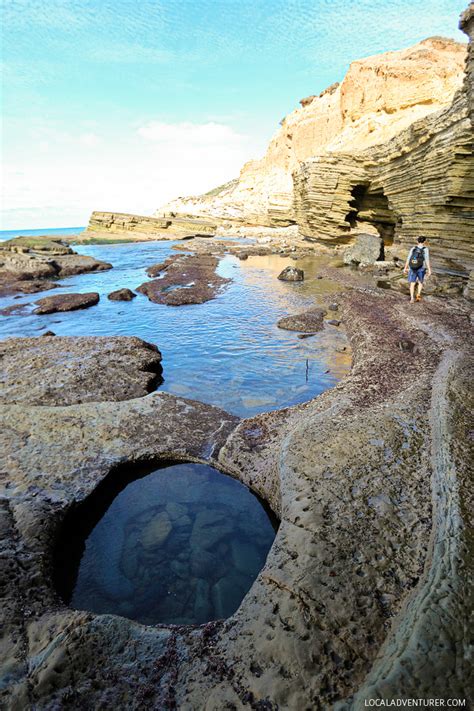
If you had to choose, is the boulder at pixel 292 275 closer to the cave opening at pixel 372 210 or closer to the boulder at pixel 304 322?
the boulder at pixel 304 322

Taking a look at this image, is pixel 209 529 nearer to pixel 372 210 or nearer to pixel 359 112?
pixel 372 210

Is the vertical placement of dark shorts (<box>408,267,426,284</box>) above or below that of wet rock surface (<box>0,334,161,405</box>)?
above

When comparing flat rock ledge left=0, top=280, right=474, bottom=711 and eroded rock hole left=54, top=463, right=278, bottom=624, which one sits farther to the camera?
eroded rock hole left=54, top=463, right=278, bottom=624

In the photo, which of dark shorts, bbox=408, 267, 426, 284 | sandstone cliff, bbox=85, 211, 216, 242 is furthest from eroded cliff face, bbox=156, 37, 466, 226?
dark shorts, bbox=408, 267, 426, 284

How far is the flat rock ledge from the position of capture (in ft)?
6.73

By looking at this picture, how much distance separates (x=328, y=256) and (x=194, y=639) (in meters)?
28.3

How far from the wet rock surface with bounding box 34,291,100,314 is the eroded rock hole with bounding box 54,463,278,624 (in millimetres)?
11134

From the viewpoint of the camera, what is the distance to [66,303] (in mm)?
14125

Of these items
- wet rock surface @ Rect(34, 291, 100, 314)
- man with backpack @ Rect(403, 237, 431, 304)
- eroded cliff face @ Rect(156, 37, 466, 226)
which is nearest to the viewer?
man with backpack @ Rect(403, 237, 431, 304)

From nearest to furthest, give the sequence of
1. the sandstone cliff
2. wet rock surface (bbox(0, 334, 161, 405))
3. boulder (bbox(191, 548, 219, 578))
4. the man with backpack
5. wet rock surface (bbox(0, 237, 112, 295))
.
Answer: boulder (bbox(191, 548, 219, 578)) < wet rock surface (bbox(0, 334, 161, 405)) < the man with backpack < wet rock surface (bbox(0, 237, 112, 295)) < the sandstone cliff

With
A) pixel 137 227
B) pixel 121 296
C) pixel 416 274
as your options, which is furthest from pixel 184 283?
pixel 137 227

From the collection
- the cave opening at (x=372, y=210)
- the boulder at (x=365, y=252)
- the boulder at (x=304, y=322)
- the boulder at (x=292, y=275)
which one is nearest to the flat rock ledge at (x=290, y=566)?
the boulder at (x=304, y=322)

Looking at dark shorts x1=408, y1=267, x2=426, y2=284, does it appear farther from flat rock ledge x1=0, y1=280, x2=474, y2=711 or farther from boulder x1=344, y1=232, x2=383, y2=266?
boulder x1=344, y1=232, x2=383, y2=266

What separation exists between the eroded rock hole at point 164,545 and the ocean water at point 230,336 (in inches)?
78.4
